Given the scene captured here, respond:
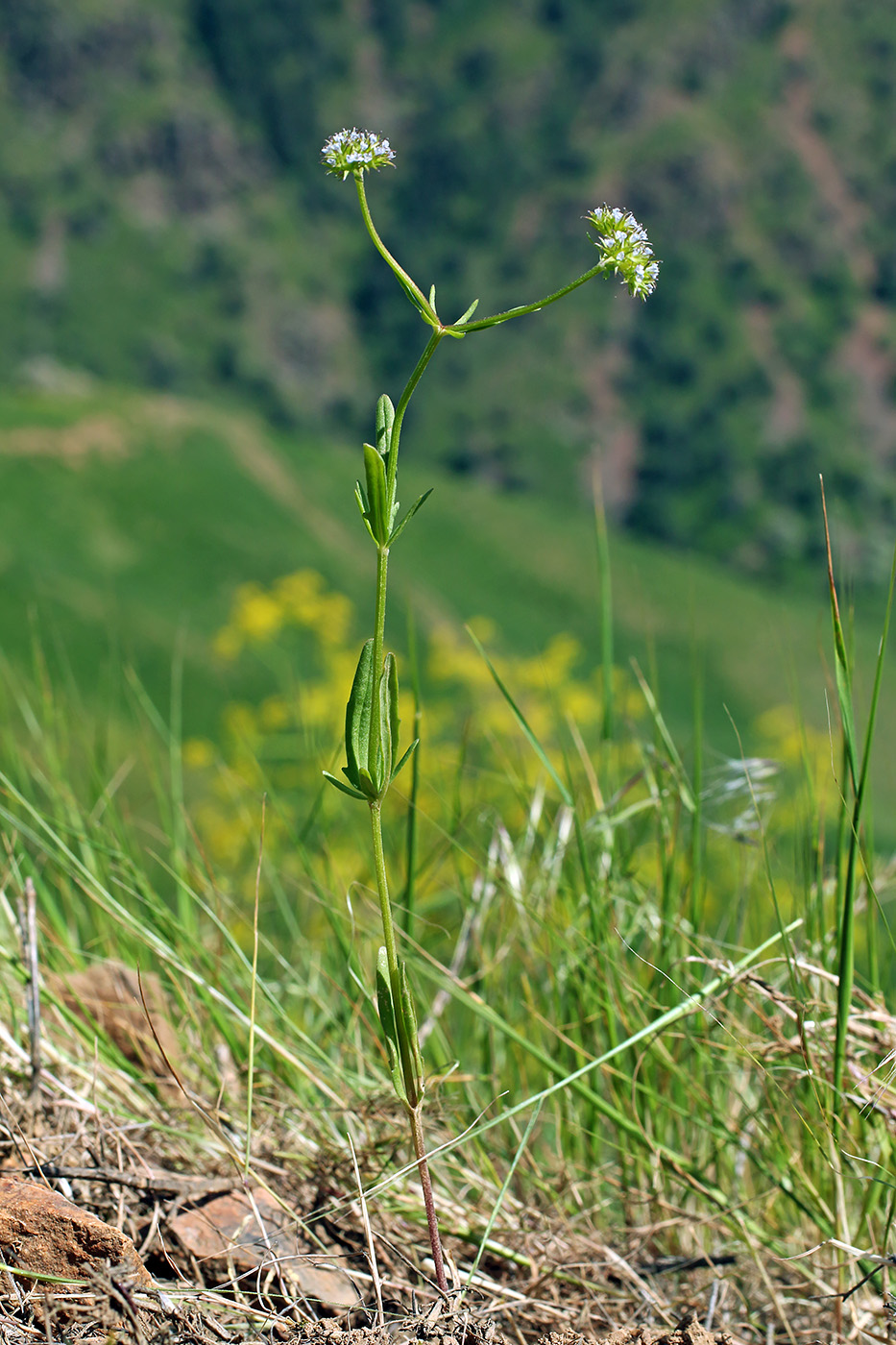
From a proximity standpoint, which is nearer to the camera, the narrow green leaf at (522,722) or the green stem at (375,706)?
the green stem at (375,706)

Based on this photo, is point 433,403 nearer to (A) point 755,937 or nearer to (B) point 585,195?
(B) point 585,195

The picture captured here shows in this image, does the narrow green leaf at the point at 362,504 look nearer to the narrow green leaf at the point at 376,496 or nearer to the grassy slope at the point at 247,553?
the narrow green leaf at the point at 376,496

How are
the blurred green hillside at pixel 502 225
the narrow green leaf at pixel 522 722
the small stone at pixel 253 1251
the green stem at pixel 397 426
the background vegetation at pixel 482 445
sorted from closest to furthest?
1. the green stem at pixel 397 426
2. the small stone at pixel 253 1251
3. the narrow green leaf at pixel 522 722
4. the background vegetation at pixel 482 445
5. the blurred green hillside at pixel 502 225

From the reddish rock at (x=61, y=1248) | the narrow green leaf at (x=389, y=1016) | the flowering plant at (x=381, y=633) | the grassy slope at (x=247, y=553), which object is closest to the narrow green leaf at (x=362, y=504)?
the flowering plant at (x=381, y=633)

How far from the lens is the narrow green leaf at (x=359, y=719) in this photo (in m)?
1.00

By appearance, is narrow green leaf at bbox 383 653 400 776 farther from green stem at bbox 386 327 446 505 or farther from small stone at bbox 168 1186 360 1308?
small stone at bbox 168 1186 360 1308

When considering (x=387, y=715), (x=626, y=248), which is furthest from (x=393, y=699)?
(x=626, y=248)

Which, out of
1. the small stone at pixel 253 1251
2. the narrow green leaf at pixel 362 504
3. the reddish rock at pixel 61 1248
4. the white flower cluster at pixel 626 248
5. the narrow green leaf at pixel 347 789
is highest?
the white flower cluster at pixel 626 248

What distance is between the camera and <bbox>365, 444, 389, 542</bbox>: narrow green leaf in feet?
3.19

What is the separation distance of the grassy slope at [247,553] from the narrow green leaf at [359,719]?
99.8 ft

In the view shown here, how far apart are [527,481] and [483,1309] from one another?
77543 mm

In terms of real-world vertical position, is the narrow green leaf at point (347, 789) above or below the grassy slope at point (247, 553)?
below

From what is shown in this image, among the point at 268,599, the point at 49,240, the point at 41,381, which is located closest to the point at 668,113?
the point at 49,240

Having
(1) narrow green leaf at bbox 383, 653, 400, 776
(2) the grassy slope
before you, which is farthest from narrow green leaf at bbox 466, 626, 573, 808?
(2) the grassy slope
